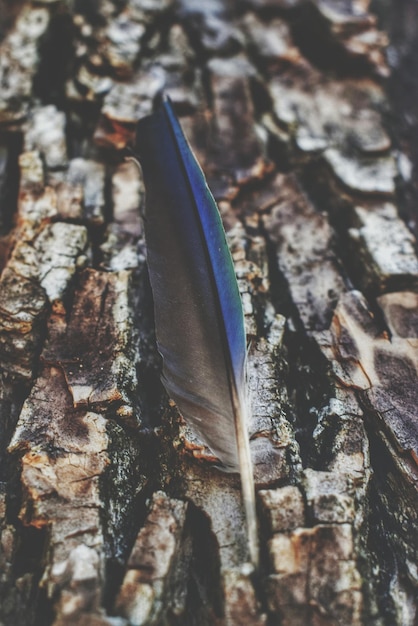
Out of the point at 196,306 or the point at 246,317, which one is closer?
the point at 196,306

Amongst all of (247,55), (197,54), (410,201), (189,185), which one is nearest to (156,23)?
Answer: (197,54)

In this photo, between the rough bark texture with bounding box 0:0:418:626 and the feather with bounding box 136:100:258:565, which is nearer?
the rough bark texture with bounding box 0:0:418:626

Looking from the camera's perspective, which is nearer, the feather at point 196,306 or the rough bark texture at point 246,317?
the rough bark texture at point 246,317

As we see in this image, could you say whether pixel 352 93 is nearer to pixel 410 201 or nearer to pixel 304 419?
pixel 410 201

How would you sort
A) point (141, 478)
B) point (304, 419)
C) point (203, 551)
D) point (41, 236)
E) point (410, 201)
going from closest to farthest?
point (203, 551), point (141, 478), point (304, 419), point (41, 236), point (410, 201)
